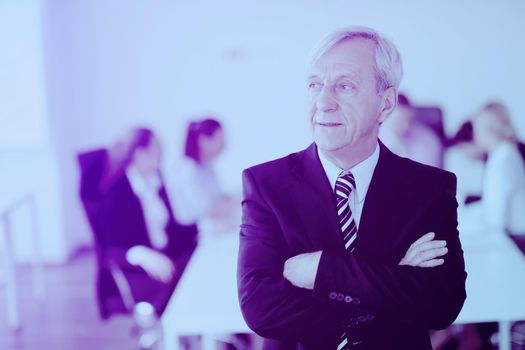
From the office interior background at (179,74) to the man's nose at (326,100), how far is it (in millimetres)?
3023

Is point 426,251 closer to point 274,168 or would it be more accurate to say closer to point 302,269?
point 302,269

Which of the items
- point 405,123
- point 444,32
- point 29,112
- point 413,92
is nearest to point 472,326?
point 405,123

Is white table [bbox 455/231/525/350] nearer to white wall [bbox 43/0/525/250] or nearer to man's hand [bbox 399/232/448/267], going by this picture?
man's hand [bbox 399/232/448/267]

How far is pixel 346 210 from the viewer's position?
124cm

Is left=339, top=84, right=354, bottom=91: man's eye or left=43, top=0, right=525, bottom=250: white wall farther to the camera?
left=43, top=0, right=525, bottom=250: white wall

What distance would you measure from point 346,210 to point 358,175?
0.27 feet

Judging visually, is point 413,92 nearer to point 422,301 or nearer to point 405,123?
point 405,123

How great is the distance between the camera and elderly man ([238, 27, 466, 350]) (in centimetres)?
118

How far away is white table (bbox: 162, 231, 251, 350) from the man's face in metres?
0.80

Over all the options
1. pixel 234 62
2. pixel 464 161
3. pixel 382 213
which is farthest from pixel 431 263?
pixel 234 62

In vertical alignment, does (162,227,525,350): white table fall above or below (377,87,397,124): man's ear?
below

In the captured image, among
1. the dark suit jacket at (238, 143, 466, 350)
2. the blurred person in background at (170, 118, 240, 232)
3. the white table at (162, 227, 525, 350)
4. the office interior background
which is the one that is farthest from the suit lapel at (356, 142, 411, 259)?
the office interior background

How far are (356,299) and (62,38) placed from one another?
4.01 metres

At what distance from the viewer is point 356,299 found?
1197mm
